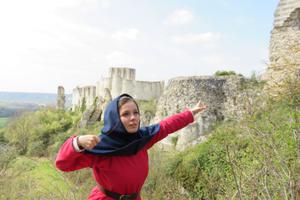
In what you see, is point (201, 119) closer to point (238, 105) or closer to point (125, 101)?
point (238, 105)

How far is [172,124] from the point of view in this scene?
347 cm

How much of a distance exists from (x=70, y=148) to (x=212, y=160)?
782cm

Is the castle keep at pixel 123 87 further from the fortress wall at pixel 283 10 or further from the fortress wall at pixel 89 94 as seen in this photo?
the fortress wall at pixel 283 10

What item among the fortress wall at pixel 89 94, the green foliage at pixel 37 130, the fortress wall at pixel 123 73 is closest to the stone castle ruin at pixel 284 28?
the fortress wall at pixel 123 73

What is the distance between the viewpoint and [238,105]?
14500 mm

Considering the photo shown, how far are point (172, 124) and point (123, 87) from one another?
24338 mm

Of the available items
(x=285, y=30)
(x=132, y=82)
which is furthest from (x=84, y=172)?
(x=132, y=82)

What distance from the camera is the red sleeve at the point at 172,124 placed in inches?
131

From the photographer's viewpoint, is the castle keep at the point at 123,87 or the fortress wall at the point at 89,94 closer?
the castle keep at the point at 123,87

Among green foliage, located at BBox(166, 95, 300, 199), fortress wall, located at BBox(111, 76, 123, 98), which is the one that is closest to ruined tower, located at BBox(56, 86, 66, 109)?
fortress wall, located at BBox(111, 76, 123, 98)

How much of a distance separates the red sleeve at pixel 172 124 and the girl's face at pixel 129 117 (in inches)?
12.2

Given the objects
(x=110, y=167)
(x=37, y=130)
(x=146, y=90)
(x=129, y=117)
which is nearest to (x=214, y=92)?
(x=146, y=90)

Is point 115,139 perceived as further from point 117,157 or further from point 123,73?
point 123,73

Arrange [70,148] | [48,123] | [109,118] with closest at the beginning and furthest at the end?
[70,148] < [109,118] < [48,123]
